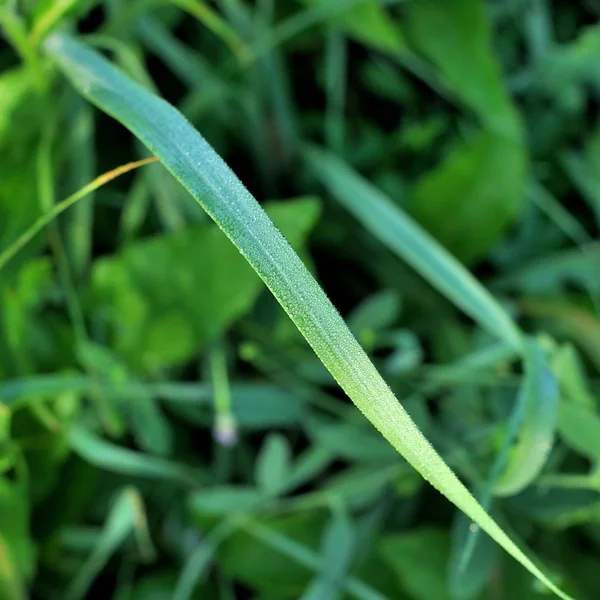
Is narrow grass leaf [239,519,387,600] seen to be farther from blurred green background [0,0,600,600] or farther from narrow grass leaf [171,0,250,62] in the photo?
narrow grass leaf [171,0,250,62]

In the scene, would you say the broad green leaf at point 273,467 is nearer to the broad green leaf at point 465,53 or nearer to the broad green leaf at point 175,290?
the broad green leaf at point 175,290

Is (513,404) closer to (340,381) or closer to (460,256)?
(460,256)

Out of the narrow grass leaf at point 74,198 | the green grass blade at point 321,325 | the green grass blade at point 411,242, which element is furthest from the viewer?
the green grass blade at point 411,242

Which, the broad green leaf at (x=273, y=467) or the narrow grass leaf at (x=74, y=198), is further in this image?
the broad green leaf at (x=273, y=467)

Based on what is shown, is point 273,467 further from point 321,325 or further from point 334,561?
point 321,325

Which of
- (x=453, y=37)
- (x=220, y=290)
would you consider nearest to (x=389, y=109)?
(x=453, y=37)

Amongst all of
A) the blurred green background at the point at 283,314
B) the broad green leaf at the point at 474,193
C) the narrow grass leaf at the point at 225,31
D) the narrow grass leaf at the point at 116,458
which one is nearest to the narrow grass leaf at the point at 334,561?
the blurred green background at the point at 283,314

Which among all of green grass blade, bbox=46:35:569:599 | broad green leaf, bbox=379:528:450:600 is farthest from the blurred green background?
green grass blade, bbox=46:35:569:599
